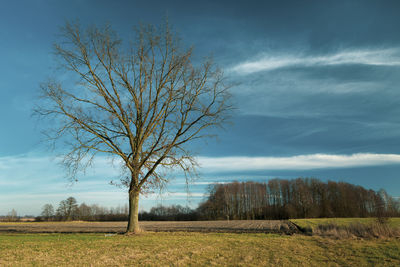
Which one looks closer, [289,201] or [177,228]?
[177,228]

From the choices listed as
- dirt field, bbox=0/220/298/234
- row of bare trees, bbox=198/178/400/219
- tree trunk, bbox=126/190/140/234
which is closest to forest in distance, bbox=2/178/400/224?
row of bare trees, bbox=198/178/400/219

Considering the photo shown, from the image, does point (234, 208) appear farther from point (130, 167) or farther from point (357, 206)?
point (130, 167)

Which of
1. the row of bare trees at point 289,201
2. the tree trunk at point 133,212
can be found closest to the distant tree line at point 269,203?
the row of bare trees at point 289,201

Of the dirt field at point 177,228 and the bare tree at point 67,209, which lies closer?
the dirt field at point 177,228

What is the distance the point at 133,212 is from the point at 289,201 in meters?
102

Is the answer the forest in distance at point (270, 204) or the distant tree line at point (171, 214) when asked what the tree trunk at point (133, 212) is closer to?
the forest in distance at point (270, 204)

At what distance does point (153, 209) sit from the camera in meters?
124

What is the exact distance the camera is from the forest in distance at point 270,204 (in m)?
96.6

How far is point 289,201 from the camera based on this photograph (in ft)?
354

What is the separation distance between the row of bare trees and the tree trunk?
7136 cm

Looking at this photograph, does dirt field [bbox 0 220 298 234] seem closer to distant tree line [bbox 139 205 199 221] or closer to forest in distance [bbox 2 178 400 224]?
forest in distance [bbox 2 178 400 224]

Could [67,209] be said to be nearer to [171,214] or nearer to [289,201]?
[171,214]

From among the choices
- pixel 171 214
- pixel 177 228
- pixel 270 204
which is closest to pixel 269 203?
pixel 270 204

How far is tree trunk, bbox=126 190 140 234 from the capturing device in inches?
765
